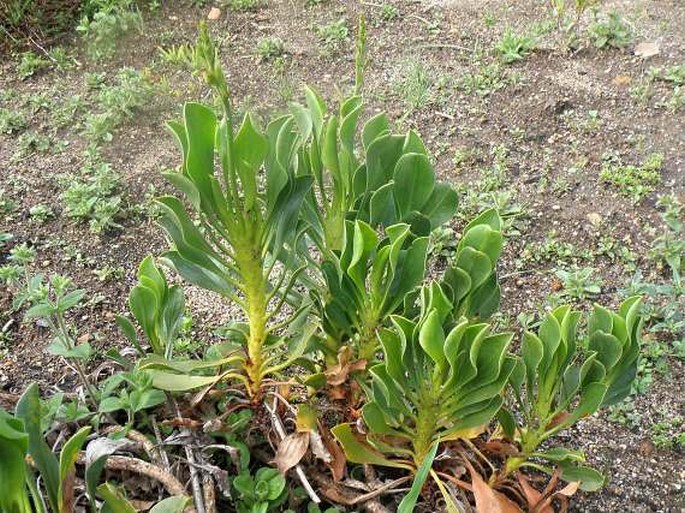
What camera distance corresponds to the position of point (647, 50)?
12.4 ft

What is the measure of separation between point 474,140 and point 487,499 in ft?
6.21

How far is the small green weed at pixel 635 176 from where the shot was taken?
3062 mm

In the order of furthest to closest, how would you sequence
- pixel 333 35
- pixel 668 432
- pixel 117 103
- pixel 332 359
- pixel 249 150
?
pixel 333 35
pixel 117 103
pixel 668 432
pixel 332 359
pixel 249 150

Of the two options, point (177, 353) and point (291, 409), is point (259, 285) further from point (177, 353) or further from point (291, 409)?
point (177, 353)

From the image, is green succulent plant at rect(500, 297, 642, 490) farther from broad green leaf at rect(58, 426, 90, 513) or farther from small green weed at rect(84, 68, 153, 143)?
small green weed at rect(84, 68, 153, 143)

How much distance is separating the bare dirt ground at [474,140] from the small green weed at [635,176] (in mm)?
28

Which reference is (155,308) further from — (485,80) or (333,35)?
(333,35)

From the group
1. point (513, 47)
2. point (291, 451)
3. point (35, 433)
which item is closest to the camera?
point (35, 433)

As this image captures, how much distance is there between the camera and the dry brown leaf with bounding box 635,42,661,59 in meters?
3.74

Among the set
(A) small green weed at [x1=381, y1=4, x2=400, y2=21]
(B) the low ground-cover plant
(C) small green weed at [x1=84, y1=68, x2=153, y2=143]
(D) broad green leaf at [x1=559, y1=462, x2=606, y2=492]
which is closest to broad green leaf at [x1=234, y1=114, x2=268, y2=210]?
(B) the low ground-cover plant

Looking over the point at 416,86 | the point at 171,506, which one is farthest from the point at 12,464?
the point at 416,86

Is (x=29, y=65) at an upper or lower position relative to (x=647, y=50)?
upper

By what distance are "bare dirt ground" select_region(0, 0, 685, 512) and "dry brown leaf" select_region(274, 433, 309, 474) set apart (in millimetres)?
706

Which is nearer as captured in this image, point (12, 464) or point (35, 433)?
point (12, 464)
